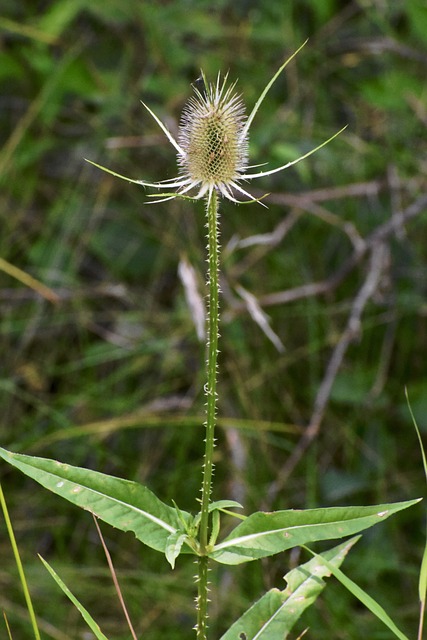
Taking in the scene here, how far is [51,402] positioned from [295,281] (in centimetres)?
98

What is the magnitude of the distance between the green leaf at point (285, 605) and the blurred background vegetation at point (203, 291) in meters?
1.04

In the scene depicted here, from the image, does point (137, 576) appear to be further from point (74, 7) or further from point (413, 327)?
point (74, 7)

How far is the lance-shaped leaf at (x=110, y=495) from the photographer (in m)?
1.17

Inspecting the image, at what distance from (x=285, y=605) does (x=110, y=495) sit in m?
0.33

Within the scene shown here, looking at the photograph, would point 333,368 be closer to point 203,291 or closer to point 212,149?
point 203,291

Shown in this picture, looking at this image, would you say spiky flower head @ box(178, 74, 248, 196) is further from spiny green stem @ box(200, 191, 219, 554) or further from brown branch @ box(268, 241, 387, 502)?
brown branch @ box(268, 241, 387, 502)

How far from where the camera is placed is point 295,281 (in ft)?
9.83

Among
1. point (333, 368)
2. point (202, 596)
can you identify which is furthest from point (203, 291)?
point (202, 596)

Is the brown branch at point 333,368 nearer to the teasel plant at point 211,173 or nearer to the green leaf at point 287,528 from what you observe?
the green leaf at point 287,528

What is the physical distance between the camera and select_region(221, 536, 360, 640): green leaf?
124 cm

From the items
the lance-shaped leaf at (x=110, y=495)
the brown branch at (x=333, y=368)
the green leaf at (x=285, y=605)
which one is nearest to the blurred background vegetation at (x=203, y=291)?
the brown branch at (x=333, y=368)

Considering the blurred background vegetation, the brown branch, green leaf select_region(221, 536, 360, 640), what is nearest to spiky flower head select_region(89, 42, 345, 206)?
green leaf select_region(221, 536, 360, 640)

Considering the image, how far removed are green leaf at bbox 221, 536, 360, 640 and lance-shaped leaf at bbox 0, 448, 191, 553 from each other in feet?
0.54

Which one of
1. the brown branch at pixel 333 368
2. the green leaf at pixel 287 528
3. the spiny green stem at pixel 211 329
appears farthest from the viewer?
the brown branch at pixel 333 368
